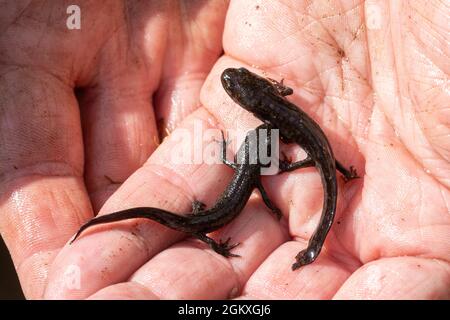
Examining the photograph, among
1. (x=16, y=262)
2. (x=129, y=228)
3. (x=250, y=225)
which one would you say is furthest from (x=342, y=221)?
(x=16, y=262)

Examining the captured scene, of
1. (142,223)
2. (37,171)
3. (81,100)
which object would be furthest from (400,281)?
(81,100)

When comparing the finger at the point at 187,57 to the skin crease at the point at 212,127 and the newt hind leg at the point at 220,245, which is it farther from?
the newt hind leg at the point at 220,245

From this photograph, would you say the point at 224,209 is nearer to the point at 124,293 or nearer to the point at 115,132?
the point at 124,293

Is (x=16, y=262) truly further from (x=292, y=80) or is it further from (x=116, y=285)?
(x=292, y=80)

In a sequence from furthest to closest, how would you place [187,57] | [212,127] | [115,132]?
[187,57], [115,132], [212,127]

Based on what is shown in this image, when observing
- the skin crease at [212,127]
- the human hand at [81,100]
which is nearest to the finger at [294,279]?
the skin crease at [212,127]
